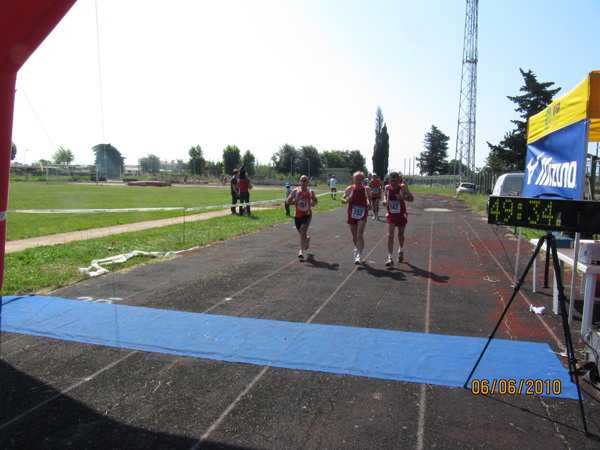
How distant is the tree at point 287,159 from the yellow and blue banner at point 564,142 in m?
98.7

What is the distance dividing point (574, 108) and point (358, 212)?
441cm

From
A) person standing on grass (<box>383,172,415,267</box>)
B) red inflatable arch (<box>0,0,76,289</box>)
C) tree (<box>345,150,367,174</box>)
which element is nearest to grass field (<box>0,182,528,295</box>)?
red inflatable arch (<box>0,0,76,289</box>)

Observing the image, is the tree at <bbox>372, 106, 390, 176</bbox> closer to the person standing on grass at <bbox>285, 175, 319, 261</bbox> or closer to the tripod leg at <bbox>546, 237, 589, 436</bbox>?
the person standing on grass at <bbox>285, 175, 319, 261</bbox>

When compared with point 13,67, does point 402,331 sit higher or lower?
lower

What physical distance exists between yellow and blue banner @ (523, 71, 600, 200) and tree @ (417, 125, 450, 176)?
11689 centimetres

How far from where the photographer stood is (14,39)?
388cm

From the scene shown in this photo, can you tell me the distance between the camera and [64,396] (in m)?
3.65

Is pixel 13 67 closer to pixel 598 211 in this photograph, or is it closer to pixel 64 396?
pixel 64 396

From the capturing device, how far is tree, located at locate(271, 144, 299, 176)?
105 meters

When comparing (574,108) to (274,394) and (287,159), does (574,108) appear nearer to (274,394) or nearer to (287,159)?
(274,394)

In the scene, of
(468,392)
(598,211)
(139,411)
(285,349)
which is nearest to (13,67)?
(139,411)

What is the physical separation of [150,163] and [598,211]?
135 m

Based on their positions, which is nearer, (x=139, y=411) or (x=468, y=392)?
(x=139, y=411)
